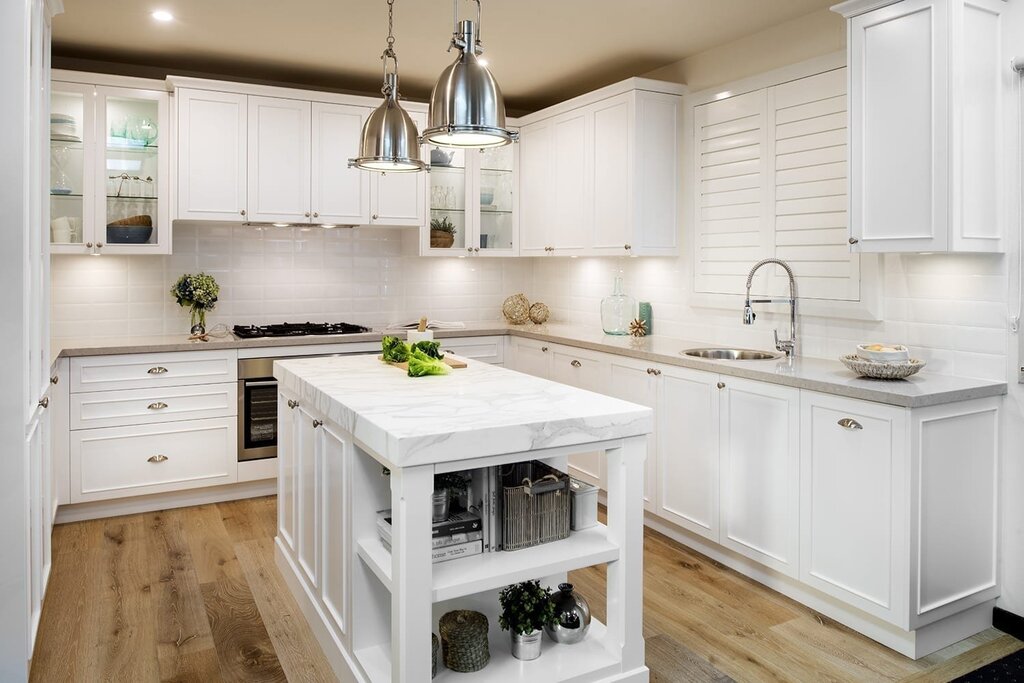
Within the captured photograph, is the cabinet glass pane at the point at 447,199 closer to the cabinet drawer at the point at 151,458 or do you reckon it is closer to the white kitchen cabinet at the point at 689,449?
the cabinet drawer at the point at 151,458

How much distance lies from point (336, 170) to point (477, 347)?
1540 mm

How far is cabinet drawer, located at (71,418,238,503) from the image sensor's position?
13.7ft

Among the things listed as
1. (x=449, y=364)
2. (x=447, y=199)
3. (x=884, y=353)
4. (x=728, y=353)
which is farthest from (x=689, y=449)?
(x=447, y=199)

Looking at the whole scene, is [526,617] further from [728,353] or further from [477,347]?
[477,347]

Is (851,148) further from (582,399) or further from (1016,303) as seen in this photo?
(582,399)

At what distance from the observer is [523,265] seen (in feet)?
20.5

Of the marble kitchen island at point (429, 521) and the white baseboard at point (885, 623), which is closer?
the marble kitchen island at point (429, 521)

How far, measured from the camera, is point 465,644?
7.43 ft

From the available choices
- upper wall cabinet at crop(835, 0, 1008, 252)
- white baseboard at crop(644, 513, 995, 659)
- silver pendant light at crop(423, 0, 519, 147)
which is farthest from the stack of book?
upper wall cabinet at crop(835, 0, 1008, 252)

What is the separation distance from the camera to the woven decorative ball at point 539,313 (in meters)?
5.80

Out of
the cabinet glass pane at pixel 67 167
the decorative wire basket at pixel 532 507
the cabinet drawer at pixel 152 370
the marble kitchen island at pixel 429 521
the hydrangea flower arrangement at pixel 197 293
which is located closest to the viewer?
the marble kitchen island at pixel 429 521

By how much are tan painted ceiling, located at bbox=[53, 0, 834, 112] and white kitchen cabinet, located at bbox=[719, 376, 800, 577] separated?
1.93 meters

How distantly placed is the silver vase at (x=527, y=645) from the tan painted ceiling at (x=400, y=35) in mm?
2886

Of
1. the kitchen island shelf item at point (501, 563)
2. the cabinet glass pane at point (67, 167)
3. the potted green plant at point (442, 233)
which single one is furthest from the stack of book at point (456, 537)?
the potted green plant at point (442, 233)
